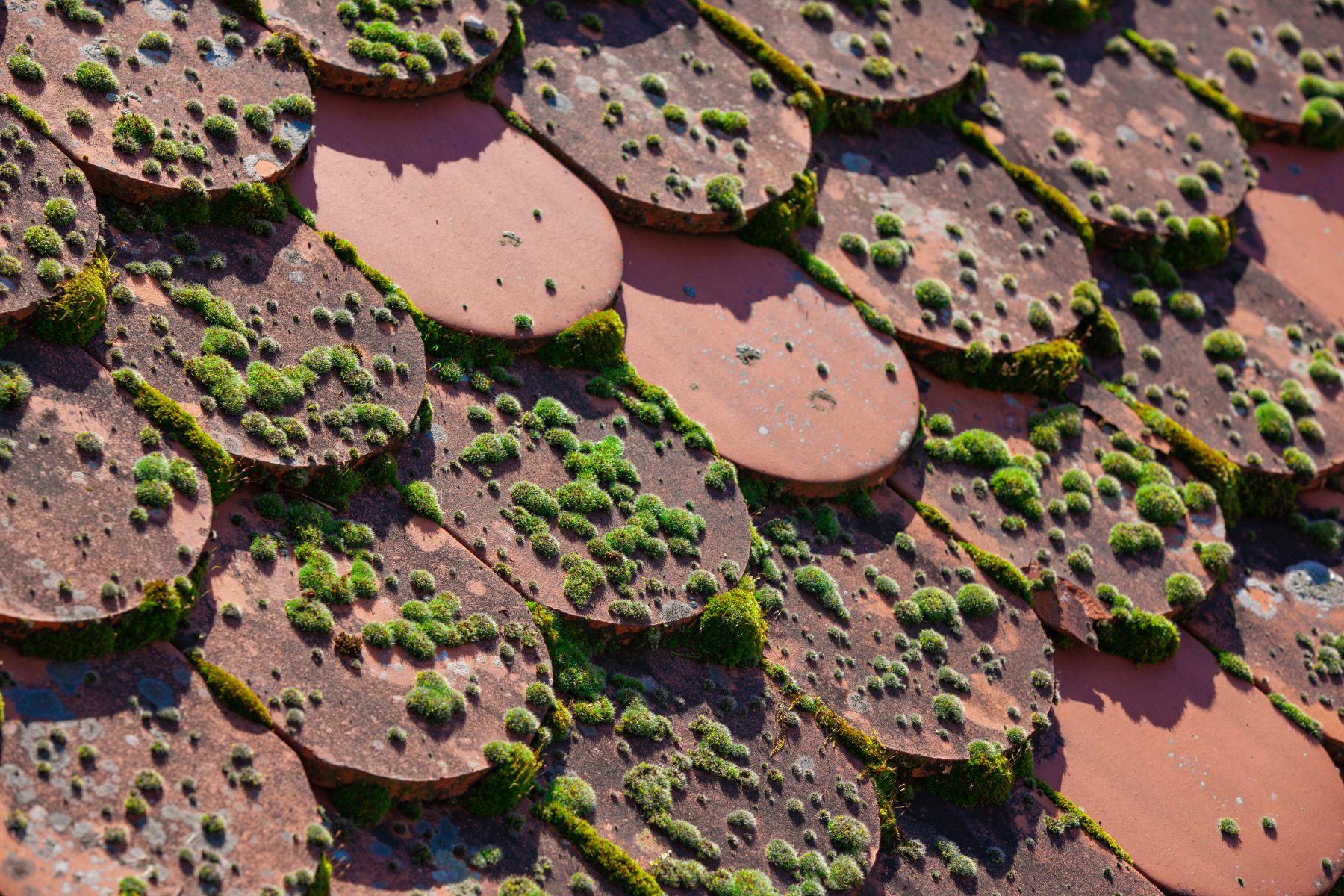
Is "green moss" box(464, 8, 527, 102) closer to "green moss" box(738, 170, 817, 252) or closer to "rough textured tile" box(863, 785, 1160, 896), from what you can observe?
"green moss" box(738, 170, 817, 252)

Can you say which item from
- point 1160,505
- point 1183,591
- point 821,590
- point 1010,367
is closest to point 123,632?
point 821,590

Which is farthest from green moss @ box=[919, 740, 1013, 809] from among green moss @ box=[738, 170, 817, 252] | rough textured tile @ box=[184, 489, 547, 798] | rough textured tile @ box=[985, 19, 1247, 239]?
rough textured tile @ box=[985, 19, 1247, 239]

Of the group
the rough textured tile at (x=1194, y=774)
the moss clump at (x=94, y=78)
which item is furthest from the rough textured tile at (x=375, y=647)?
the rough textured tile at (x=1194, y=774)

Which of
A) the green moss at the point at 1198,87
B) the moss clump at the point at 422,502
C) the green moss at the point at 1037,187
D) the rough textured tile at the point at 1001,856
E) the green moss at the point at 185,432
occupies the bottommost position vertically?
the rough textured tile at the point at 1001,856

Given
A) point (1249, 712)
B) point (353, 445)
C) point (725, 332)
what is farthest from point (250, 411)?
point (1249, 712)

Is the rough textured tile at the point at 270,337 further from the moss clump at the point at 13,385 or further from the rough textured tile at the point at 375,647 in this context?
the moss clump at the point at 13,385

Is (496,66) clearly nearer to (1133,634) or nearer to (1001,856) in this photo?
(1133,634)
